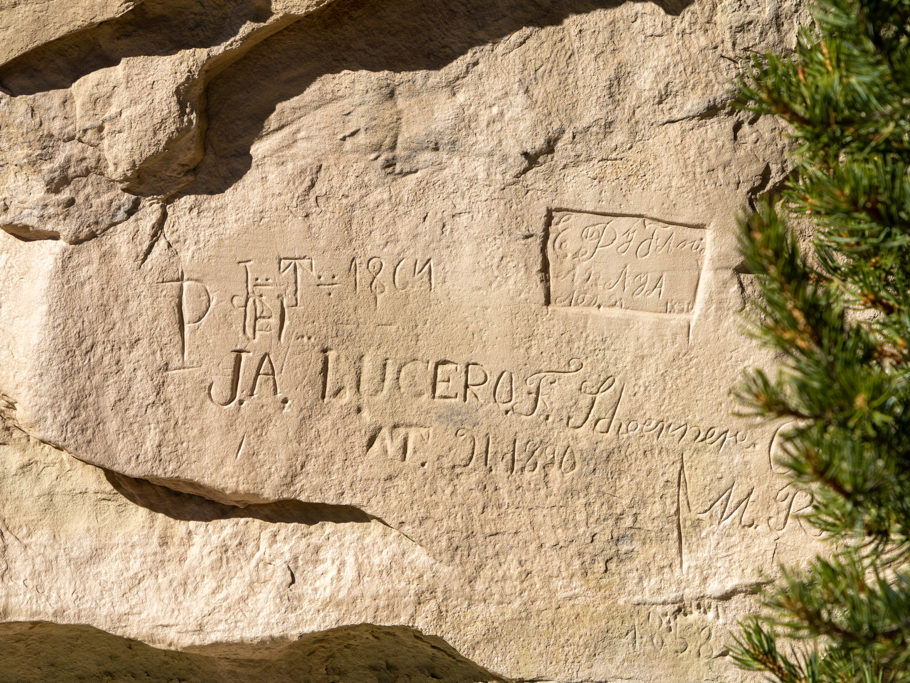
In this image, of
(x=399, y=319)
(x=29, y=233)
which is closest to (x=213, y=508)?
(x=399, y=319)

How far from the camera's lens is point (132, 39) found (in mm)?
2451

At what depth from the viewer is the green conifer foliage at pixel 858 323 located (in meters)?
1.31

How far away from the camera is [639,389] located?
2619mm

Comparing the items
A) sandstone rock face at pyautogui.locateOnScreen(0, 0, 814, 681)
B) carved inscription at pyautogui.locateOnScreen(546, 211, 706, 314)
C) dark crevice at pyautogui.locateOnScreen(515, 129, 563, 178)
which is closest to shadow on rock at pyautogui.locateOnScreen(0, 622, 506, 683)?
sandstone rock face at pyautogui.locateOnScreen(0, 0, 814, 681)

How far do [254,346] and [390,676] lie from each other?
3.84ft

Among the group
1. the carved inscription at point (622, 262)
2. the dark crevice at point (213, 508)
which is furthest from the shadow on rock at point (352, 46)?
the dark crevice at point (213, 508)

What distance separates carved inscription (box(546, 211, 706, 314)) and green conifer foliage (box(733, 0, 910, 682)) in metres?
1.10

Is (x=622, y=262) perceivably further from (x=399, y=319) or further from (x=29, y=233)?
(x=29, y=233)

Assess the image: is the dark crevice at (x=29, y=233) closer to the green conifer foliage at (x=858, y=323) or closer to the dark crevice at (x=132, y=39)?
the dark crevice at (x=132, y=39)

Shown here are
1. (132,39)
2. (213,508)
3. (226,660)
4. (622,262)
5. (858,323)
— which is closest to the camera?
(858,323)

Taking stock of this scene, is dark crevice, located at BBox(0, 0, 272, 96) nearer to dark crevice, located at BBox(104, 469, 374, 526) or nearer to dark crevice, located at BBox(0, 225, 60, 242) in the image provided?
dark crevice, located at BBox(0, 225, 60, 242)

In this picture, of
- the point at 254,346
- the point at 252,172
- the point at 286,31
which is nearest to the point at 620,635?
the point at 254,346

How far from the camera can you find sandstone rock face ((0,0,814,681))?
2.49 meters

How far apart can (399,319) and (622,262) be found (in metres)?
0.64
